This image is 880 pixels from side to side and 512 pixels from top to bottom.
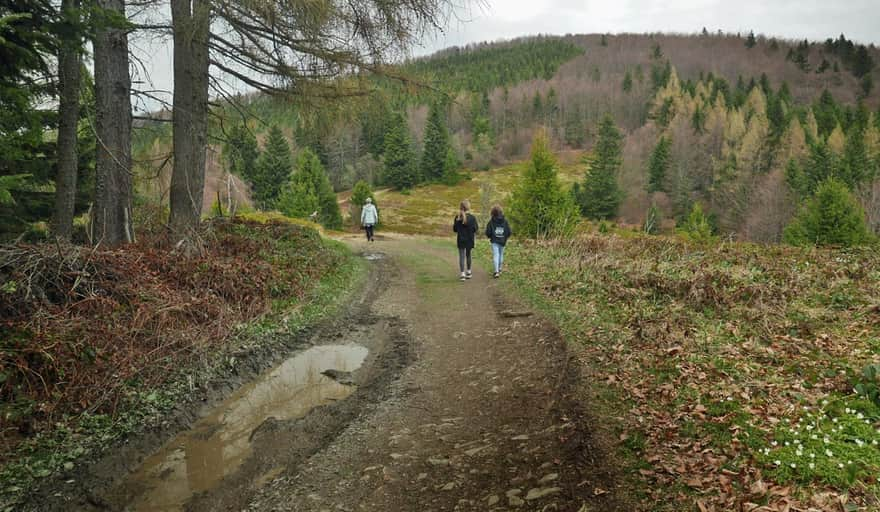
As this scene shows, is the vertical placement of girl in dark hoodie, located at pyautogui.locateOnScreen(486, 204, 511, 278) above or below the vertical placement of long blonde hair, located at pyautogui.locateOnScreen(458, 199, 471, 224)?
below

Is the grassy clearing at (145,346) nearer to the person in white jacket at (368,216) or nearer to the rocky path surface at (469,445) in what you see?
the rocky path surface at (469,445)

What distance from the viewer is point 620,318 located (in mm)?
7203

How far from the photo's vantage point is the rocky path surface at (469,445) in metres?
3.60

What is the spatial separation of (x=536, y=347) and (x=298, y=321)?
3654 millimetres

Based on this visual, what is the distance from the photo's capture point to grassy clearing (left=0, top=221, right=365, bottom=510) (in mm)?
4105

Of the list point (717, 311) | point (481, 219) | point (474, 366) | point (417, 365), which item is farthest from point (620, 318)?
point (481, 219)

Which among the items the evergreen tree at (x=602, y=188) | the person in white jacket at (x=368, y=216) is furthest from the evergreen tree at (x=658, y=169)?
the person in white jacket at (x=368, y=216)

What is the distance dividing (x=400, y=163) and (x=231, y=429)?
2800 inches

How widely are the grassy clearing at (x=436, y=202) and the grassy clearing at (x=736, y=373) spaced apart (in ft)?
106

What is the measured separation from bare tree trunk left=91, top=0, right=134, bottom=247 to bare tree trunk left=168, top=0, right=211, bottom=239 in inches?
35.7

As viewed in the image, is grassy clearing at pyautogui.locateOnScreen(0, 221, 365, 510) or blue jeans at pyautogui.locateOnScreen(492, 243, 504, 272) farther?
blue jeans at pyautogui.locateOnScreen(492, 243, 504, 272)

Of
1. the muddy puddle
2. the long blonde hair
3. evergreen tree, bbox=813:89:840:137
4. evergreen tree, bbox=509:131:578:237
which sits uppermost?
evergreen tree, bbox=813:89:840:137

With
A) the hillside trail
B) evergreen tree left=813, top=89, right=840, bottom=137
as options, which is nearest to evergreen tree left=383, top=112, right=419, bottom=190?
evergreen tree left=813, top=89, right=840, bottom=137

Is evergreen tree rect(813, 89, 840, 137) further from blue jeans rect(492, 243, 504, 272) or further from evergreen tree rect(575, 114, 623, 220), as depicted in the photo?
blue jeans rect(492, 243, 504, 272)
